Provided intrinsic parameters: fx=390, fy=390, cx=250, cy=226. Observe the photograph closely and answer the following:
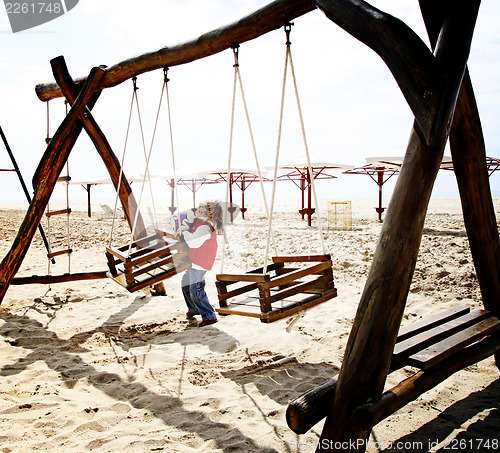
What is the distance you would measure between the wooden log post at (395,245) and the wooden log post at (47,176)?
313 cm

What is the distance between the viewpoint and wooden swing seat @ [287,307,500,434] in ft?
5.88

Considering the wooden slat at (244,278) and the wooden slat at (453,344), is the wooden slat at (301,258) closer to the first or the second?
the wooden slat at (244,278)

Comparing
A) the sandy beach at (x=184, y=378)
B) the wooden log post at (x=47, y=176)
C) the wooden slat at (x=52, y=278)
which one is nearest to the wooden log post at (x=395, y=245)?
the sandy beach at (x=184, y=378)

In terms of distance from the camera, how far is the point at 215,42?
2.92 metres

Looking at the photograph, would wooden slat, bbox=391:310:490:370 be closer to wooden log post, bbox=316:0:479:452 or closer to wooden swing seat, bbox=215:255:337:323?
wooden log post, bbox=316:0:479:452

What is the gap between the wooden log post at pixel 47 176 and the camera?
3738mm

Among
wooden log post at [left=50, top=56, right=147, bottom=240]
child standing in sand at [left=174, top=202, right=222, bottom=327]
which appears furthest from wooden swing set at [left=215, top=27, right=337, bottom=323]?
wooden log post at [left=50, top=56, right=147, bottom=240]

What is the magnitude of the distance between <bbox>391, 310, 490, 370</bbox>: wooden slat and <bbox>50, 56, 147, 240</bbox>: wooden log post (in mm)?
3202

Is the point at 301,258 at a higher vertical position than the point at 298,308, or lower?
higher

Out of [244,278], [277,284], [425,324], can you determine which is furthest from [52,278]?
[425,324]

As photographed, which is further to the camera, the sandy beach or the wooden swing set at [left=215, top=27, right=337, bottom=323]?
the wooden swing set at [left=215, top=27, right=337, bottom=323]

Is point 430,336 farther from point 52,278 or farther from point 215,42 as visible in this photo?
point 52,278

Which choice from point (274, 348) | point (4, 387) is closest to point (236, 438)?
point (274, 348)

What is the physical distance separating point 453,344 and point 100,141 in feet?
12.7
